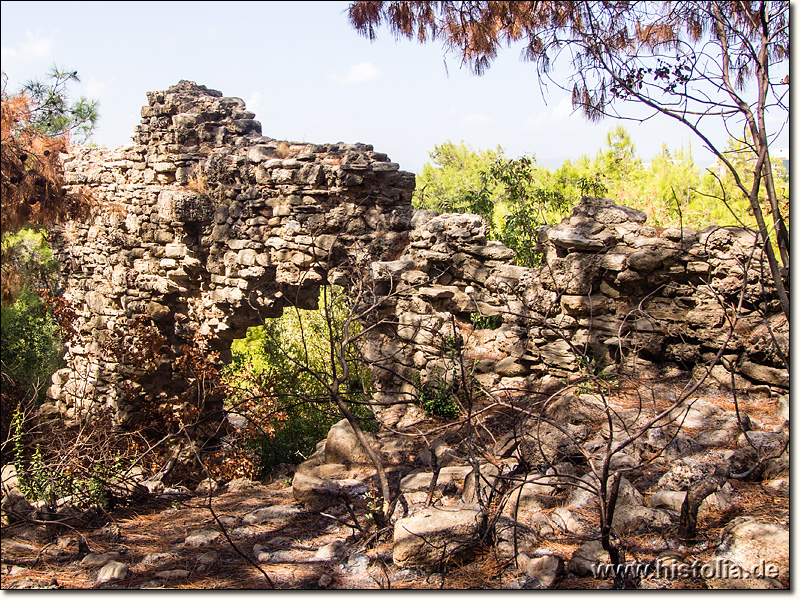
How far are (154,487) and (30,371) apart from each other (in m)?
10.4

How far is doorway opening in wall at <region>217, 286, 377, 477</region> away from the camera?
13.6 feet

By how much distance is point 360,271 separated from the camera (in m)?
6.09

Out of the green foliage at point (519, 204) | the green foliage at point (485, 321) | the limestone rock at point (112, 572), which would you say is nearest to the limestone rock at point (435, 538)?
the limestone rock at point (112, 572)

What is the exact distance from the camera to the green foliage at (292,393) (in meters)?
4.41

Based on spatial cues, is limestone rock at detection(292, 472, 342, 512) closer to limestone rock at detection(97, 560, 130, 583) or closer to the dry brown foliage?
limestone rock at detection(97, 560, 130, 583)

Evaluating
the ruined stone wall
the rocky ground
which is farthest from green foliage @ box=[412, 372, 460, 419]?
the rocky ground

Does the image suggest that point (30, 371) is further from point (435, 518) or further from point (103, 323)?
point (435, 518)

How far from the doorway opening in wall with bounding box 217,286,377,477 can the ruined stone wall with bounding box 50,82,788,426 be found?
0.36 m

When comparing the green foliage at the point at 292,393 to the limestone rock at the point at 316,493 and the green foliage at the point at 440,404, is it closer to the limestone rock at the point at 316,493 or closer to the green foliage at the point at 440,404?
the limestone rock at the point at 316,493

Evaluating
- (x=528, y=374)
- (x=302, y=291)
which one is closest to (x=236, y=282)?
(x=302, y=291)

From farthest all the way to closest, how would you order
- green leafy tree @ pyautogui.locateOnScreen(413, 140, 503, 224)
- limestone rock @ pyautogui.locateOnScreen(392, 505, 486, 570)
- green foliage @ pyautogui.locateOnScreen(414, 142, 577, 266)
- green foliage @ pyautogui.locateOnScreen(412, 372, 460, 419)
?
green leafy tree @ pyautogui.locateOnScreen(413, 140, 503, 224) < green foliage @ pyautogui.locateOnScreen(414, 142, 577, 266) < green foliage @ pyautogui.locateOnScreen(412, 372, 460, 419) < limestone rock @ pyautogui.locateOnScreen(392, 505, 486, 570)

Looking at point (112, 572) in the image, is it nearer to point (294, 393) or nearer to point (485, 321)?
point (294, 393)

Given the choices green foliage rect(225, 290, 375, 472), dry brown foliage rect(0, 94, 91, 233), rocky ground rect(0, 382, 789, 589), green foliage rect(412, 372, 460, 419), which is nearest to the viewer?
rocky ground rect(0, 382, 789, 589)

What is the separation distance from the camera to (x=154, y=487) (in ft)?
21.0
